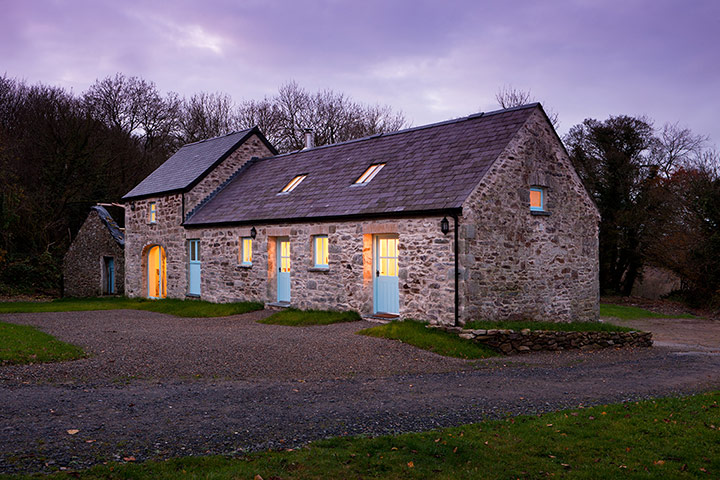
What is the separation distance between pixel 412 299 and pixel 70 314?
10706 mm

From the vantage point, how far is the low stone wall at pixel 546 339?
1180 cm

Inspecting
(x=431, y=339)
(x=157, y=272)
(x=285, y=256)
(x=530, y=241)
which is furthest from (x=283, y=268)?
(x=157, y=272)

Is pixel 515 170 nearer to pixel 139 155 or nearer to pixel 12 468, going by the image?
pixel 12 468

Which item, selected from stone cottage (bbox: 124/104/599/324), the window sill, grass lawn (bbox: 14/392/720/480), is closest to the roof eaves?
stone cottage (bbox: 124/104/599/324)

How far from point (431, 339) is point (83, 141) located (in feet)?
78.2

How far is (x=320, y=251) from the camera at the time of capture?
16.0 meters

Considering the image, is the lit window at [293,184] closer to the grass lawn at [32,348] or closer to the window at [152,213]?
the window at [152,213]

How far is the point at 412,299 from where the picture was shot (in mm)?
13531

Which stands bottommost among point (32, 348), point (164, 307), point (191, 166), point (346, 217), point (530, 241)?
point (164, 307)

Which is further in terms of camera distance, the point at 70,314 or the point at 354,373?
the point at 70,314

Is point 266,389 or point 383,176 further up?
point 383,176

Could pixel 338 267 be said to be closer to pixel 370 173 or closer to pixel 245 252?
pixel 370 173

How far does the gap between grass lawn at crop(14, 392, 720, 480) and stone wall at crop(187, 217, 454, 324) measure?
6705 millimetres

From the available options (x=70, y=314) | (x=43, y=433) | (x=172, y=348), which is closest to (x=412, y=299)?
(x=172, y=348)
